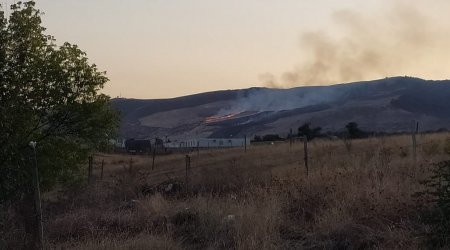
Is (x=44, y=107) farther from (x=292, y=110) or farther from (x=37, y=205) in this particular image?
(x=292, y=110)

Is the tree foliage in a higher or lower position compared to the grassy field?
higher

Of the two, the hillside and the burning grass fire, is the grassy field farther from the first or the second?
the burning grass fire

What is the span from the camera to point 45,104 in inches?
445

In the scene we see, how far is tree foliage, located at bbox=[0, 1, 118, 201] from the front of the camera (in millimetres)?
9742

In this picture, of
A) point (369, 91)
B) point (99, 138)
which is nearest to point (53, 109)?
point (99, 138)

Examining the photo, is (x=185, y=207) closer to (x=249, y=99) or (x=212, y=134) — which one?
(x=212, y=134)

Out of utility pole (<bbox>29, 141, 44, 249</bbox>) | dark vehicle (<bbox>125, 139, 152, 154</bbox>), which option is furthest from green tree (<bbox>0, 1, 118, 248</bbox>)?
dark vehicle (<bbox>125, 139, 152, 154</bbox>)

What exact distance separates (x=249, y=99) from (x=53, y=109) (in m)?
165

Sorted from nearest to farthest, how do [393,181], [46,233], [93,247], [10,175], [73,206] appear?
[93,247] < [10,175] < [46,233] < [393,181] < [73,206]

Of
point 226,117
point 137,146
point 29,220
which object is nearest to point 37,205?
point 29,220

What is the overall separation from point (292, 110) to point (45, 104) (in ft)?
436

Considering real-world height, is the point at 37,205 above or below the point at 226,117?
below

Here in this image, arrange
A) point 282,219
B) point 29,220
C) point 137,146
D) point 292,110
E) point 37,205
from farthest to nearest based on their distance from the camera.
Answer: point 292,110, point 137,146, point 282,219, point 29,220, point 37,205

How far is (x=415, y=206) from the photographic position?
977cm
